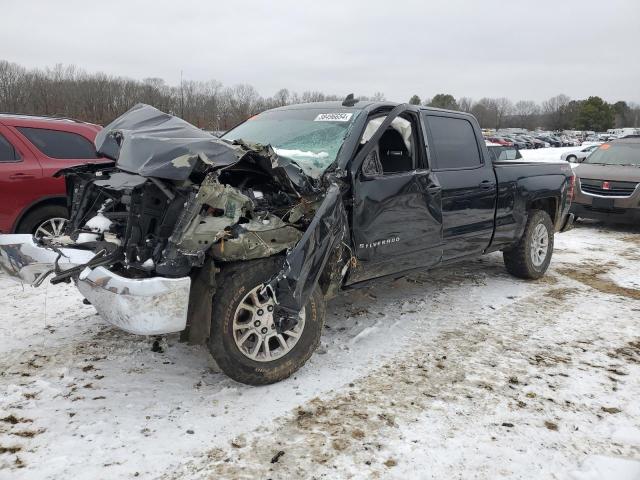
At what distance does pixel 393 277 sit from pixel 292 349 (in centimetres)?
127

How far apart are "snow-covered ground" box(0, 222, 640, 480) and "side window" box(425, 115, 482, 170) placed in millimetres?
1441

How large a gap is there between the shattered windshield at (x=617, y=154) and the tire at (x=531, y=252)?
559 cm

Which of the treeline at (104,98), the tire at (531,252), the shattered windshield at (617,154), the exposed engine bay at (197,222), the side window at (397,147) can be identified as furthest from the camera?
the treeline at (104,98)

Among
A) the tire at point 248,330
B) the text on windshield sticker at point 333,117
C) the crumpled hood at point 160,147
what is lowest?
the tire at point 248,330

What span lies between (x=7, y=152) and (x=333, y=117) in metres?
3.85

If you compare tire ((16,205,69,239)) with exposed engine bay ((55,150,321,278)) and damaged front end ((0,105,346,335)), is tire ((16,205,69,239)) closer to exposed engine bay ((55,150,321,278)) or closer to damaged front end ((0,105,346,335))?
damaged front end ((0,105,346,335))

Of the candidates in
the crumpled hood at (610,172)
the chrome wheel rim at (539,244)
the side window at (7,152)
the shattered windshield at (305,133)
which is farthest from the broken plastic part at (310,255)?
the crumpled hood at (610,172)

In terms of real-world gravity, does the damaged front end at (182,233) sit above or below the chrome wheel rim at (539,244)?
above

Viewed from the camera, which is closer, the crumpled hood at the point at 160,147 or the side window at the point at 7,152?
the crumpled hood at the point at 160,147

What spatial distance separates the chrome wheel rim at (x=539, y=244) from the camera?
5887 mm

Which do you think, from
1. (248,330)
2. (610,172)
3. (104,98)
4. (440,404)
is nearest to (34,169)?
(248,330)

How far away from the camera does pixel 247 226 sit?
3066 millimetres

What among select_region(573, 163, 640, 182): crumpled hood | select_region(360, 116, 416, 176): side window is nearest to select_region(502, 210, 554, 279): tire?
select_region(360, 116, 416, 176): side window

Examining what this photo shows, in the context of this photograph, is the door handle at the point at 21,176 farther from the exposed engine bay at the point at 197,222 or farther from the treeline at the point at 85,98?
the treeline at the point at 85,98
